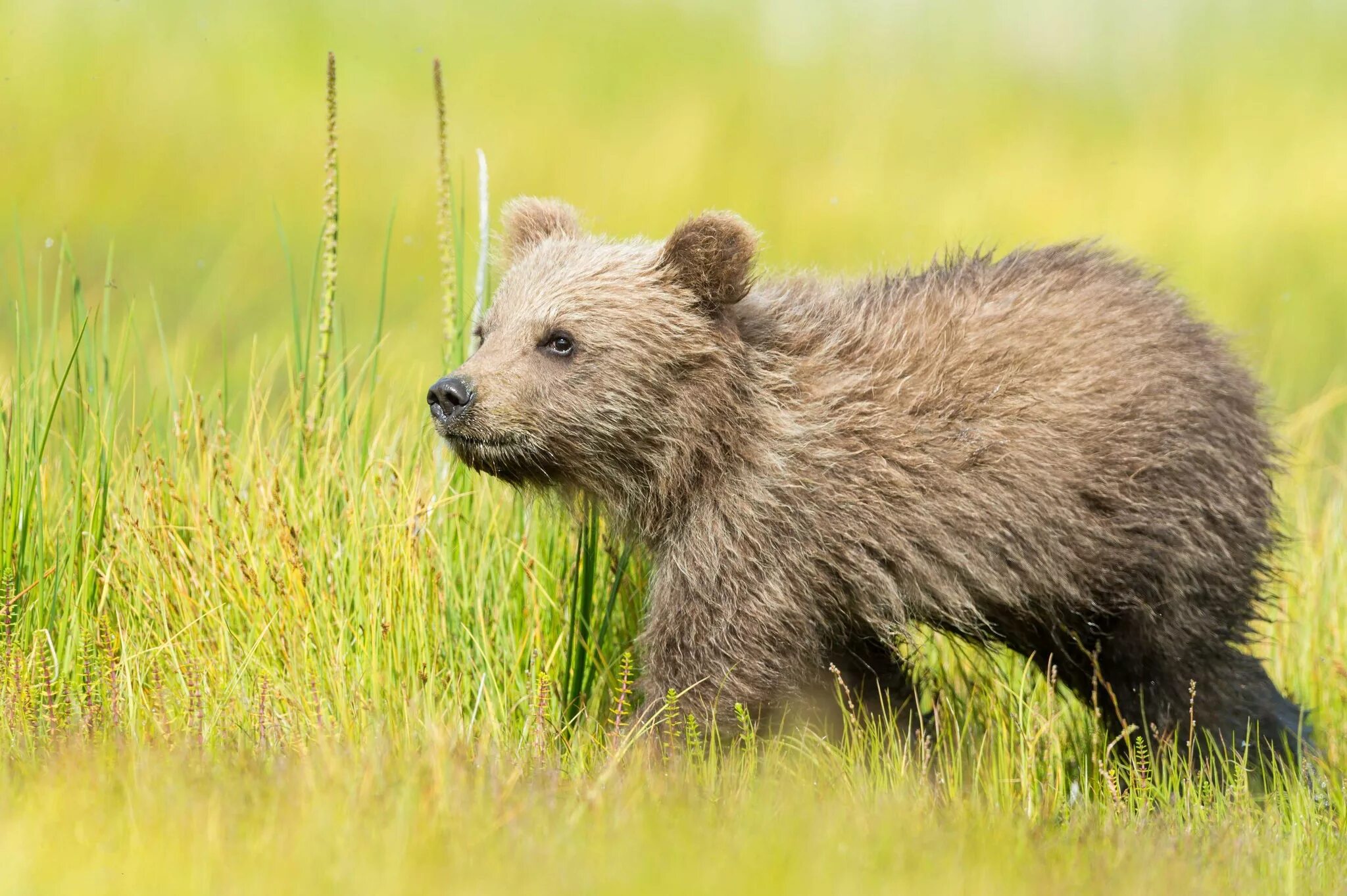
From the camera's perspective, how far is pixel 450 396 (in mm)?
4629

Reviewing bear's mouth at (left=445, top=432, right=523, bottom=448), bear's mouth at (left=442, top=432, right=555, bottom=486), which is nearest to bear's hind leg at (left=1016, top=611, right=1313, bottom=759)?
bear's mouth at (left=442, top=432, right=555, bottom=486)

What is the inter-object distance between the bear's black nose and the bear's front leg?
1013 millimetres

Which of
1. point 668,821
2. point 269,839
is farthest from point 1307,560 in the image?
point 269,839

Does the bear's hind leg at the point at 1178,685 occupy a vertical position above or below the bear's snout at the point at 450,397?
below

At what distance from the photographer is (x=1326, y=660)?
267 inches

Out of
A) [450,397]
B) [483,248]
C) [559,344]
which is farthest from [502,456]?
[483,248]

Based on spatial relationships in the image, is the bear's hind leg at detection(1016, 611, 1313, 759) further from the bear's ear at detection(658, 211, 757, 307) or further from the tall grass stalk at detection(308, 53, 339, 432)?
the tall grass stalk at detection(308, 53, 339, 432)

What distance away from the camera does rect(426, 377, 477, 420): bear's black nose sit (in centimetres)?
461

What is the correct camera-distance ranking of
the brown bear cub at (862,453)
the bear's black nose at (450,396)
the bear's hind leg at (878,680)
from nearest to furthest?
1. the bear's black nose at (450,396)
2. the brown bear cub at (862,453)
3. the bear's hind leg at (878,680)

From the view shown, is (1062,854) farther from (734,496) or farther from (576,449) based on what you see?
(576,449)

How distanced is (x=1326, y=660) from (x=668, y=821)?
15.5 ft

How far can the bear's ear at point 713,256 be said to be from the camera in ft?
16.1

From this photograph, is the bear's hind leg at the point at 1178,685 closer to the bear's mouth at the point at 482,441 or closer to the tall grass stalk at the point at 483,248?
the bear's mouth at the point at 482,441

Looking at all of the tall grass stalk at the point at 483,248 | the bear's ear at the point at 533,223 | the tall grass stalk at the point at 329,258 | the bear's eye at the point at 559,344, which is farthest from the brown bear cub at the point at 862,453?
the tall grass stalk at the point at 329,258
